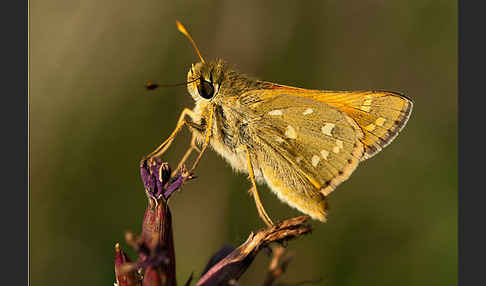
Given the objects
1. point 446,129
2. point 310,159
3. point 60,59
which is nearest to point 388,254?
point 446,129

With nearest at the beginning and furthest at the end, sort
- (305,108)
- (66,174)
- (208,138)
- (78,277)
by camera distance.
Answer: (208,138) → (305,108) → (78,277) → (66,174)

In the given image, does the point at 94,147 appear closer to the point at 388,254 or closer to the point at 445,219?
the point at 388,254

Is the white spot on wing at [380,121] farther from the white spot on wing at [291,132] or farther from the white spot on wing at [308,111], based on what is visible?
the white spot on wing at [291,132]

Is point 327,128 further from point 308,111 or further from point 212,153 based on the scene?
point 212,153

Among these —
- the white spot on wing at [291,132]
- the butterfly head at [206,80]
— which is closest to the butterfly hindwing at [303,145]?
the white spot on wing at [291,132]

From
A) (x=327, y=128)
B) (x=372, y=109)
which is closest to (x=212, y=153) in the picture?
(x=327, y=128)

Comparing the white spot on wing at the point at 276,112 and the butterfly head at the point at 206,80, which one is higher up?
the butterfly head at the point at 206,80
